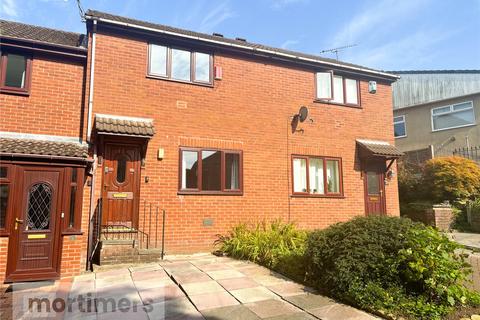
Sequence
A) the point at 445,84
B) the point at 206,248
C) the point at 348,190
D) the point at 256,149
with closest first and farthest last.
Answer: the point at 206,248, the point at 256,149, the point at 348,190, the point at 445,84

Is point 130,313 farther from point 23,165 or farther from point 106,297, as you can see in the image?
point 23,165

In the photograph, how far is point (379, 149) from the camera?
11.7m

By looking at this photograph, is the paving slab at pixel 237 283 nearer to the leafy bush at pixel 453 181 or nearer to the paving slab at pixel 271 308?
the paving slab at pixel 271 308

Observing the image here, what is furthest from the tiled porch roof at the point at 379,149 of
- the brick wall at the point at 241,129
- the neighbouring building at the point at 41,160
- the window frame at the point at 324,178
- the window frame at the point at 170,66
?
the neighbouring building at the point at 41,160

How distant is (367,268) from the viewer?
5.57 m

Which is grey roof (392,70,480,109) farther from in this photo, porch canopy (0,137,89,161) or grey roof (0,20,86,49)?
porch canopy (0,137,89,161)

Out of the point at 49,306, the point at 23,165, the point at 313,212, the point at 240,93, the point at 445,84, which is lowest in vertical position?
the point at 49,306

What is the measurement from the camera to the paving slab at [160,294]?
555cm

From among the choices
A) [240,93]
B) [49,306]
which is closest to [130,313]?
[49,306]

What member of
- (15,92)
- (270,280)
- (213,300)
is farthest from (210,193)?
(15,92)

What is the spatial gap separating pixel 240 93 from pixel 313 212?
4.16m

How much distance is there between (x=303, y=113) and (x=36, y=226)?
7582mm

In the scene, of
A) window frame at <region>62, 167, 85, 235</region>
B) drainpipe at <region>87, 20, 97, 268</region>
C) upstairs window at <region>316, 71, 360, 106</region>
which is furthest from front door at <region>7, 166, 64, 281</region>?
upstairs window at <region>316, 71, 360, 106</region>

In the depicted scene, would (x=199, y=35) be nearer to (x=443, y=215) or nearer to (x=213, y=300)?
(x=213, y=300)
